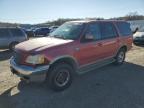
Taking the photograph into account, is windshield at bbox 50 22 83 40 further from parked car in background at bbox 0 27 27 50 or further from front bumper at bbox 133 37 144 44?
front bumper at bbox 133 37 144 44

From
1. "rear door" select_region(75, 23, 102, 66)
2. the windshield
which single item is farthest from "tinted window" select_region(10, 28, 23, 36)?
"rear door" select_region(75, 23, 102, 66)

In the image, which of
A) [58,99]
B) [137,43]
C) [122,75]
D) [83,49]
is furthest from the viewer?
[137,43]

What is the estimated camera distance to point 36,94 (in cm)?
508

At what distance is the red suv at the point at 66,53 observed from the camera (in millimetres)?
4664

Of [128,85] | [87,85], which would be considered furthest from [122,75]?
[87,85]

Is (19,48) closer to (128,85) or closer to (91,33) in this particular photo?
(91,33)

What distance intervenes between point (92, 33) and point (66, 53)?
1.44 m

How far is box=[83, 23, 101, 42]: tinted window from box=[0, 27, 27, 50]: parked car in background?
8097mm

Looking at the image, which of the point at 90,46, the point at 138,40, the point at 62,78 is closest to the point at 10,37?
the point at 90,46

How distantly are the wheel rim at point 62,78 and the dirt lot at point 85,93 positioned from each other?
0.83ft

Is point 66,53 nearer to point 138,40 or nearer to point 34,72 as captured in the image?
point 34,72

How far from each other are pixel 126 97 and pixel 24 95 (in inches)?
108

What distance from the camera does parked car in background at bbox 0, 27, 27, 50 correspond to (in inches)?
489

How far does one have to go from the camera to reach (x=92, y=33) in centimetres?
601
